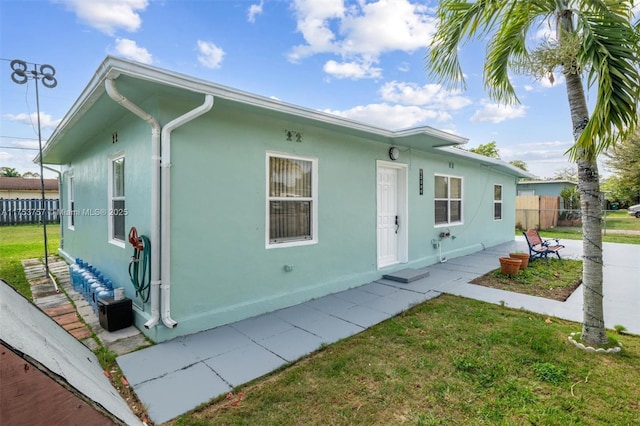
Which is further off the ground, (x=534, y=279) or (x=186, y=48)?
(x=186, y=48)

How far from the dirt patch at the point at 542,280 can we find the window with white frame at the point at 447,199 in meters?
1.89

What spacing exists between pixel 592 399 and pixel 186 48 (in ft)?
24.3

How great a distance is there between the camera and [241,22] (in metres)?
5.98

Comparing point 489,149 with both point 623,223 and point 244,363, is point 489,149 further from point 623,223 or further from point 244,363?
point 244,363

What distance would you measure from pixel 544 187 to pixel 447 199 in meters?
16.9

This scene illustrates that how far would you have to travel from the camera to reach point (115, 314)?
4008 mm

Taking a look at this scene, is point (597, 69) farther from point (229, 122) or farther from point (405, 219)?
point (405, 219)

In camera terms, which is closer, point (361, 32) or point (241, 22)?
point (241, 22)

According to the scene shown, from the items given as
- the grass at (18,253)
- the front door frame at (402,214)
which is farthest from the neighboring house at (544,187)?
the grass at (18,253)

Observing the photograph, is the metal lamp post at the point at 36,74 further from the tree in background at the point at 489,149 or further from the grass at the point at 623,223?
the tree in background at the point at 489,149

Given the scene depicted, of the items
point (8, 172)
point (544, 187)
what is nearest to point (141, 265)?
point (544, 187)

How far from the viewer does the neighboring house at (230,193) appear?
367 centimetres

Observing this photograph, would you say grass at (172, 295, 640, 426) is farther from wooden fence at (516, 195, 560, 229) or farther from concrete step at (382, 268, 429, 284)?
wooden fence at (516, 195, 560, 229)

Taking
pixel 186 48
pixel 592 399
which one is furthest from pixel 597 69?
pixel 186 48
